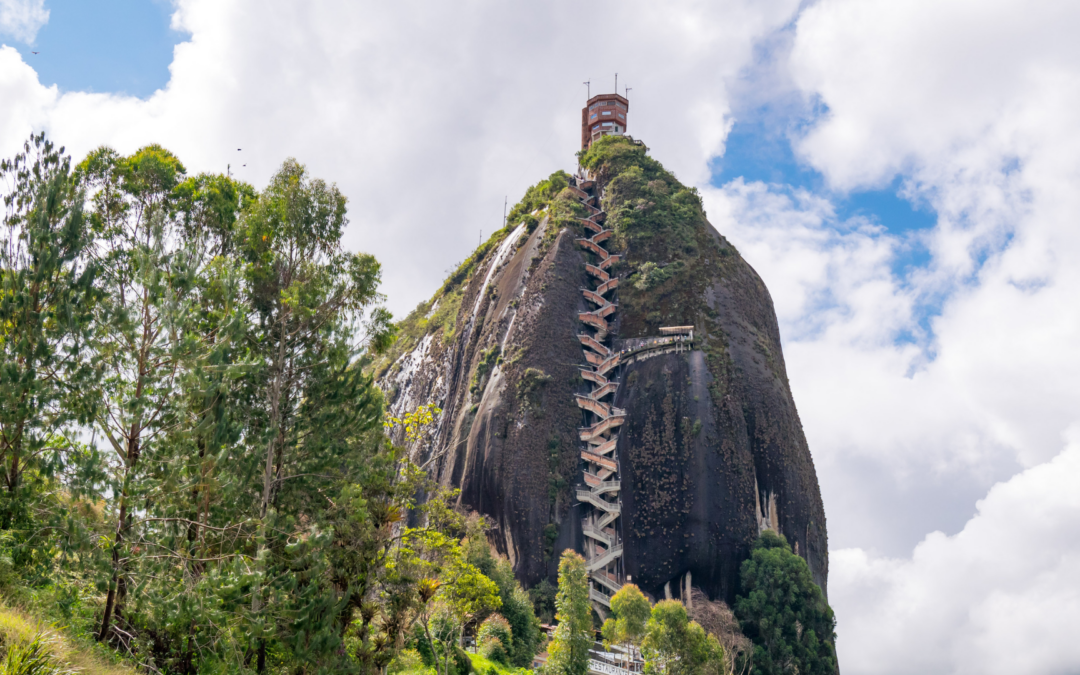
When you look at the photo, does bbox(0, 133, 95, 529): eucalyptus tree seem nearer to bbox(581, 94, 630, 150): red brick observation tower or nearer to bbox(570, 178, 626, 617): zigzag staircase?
bbox(570, 178, 626, 617): zigzag staircase

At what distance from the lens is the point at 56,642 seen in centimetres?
1186

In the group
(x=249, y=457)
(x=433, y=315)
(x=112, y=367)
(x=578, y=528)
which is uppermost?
(x=433, y=315)

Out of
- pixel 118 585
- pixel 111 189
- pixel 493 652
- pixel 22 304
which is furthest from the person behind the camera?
pixel 493 652

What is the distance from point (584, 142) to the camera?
83.2 metres

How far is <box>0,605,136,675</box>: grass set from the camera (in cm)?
1123

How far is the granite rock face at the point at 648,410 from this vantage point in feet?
156

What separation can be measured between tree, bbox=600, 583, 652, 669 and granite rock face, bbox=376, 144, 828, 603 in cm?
753

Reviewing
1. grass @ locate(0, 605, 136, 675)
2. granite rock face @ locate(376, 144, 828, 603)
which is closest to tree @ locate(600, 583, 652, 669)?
granite rock face @ locate(376, 144, 828, 603)

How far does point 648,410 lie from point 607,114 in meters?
40.6

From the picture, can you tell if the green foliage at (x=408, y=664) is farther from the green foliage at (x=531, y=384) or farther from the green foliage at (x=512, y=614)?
the green foliage at (x=531, y=384)

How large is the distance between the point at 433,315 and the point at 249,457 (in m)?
59.7

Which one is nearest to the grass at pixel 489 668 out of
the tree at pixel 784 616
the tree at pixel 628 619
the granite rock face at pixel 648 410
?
the tree at pixel 628 619

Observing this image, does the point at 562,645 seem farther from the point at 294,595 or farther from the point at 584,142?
the point at 584,142

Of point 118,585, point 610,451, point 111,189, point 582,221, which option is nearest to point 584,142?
point 582,221
